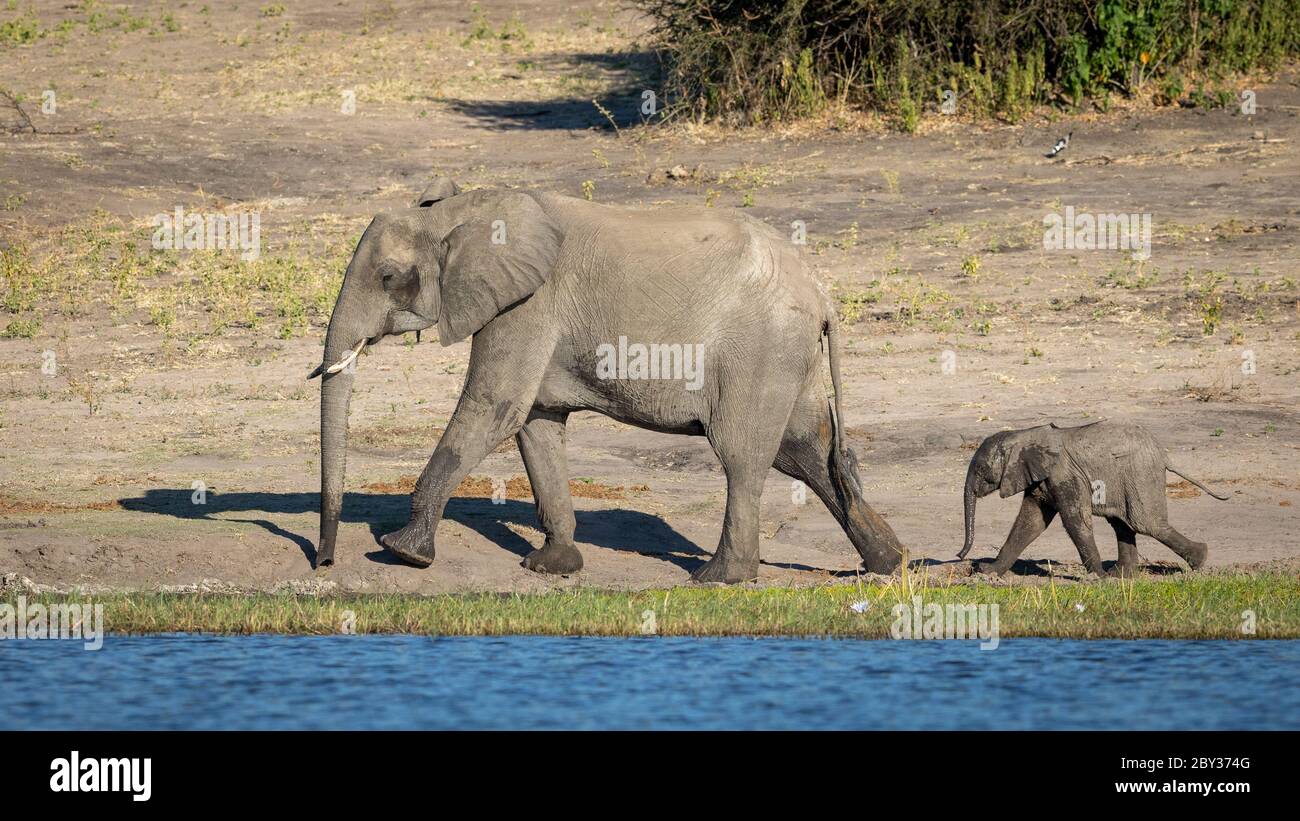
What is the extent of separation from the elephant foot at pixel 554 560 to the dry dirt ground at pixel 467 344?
0.11 metres

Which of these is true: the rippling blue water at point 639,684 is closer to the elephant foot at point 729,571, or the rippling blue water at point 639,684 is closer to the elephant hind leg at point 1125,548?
the elephant foot at point 729,571

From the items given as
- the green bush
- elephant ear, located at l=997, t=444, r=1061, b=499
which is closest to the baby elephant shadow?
elephant ear, located at l=997, t=444, r=1061, b=499

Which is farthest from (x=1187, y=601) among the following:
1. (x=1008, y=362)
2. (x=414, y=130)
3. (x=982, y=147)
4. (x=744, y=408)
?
(x=414, y=130)

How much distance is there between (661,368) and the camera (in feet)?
42.7

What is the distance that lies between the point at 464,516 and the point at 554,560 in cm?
149

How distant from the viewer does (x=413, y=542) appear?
13.0 m

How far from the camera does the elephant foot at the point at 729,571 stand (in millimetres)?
13250

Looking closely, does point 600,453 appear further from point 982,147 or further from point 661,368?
point 982,147
